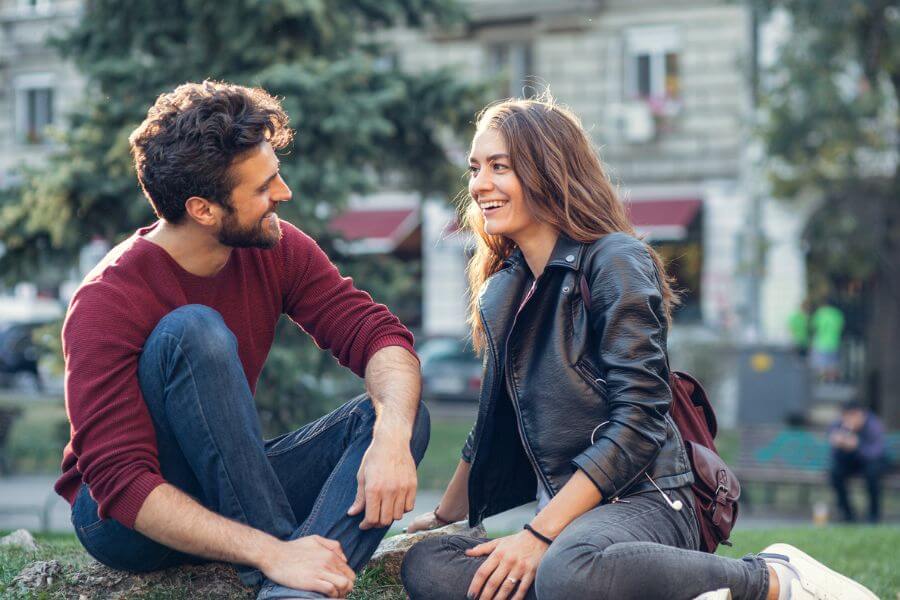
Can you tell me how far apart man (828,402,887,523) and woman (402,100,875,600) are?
339 inches

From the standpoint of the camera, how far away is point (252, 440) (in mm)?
3322

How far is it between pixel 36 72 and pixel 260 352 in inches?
944

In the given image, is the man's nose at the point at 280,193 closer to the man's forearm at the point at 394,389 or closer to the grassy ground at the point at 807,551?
the man's forearm at the point at 394,389

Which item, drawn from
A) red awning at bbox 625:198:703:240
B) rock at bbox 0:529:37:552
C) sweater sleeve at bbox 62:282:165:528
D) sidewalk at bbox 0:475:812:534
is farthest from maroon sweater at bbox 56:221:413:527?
red awning at bbox 625:198:703:240

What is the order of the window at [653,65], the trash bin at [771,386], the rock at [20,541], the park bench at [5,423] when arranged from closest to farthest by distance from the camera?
the rock at [20,541]
the park bench at [5,423]
the trash bin at [771,386]
the window at [653,65]

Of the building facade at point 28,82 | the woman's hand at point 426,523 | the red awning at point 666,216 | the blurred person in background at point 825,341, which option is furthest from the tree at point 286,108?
the building facade at point 28,82

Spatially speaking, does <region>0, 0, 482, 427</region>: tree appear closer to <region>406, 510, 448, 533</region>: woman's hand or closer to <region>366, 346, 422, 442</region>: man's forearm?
<region>406, 510, 448, 533</region>: woman's hand

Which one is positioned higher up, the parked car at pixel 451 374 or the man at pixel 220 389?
the man at pixel 220 389

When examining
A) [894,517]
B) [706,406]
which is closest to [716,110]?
[894,517]

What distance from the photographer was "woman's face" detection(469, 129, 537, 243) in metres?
3.71

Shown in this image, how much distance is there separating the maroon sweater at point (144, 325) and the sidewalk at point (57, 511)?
5.73 m

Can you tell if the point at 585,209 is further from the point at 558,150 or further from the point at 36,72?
the point at 36,72

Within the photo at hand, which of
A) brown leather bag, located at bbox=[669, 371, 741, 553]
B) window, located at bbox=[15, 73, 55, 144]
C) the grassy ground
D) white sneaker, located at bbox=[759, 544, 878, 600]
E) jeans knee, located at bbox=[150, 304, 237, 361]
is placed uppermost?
window, located at bbox=[15, 73, 55, 144]

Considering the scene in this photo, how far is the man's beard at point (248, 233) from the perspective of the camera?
11.7 feet
